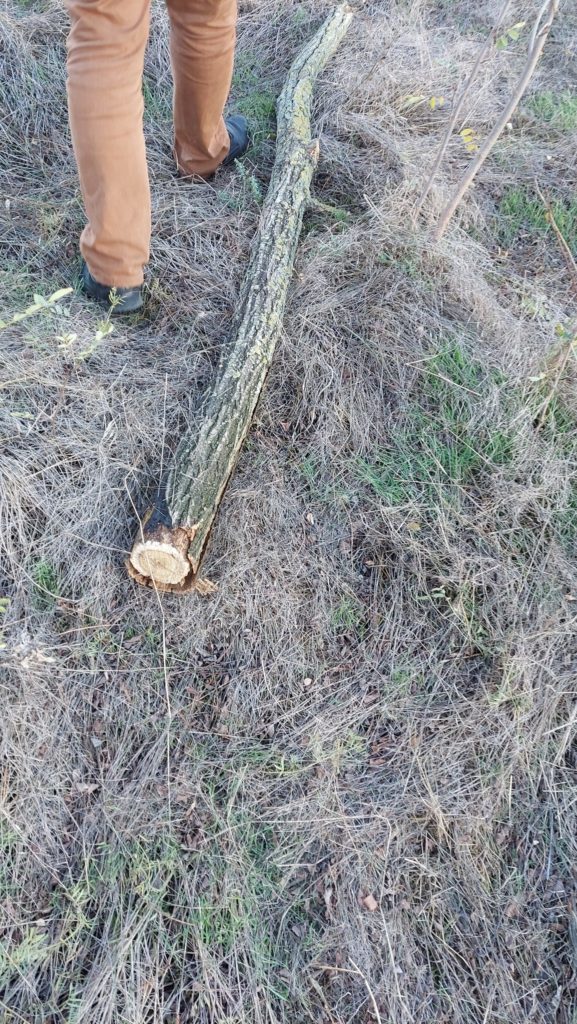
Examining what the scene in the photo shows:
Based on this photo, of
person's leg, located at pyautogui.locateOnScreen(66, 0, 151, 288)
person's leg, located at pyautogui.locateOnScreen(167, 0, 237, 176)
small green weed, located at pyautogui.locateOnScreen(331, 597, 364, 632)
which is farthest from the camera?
person's leg, located at pyautogui.locateOnScreen(167, 0, 237, 176)

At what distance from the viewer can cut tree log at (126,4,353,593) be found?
180 centimetres

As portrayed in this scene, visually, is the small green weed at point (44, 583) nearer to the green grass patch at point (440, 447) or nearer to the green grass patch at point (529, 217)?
the green grass patch at point (440, 447)

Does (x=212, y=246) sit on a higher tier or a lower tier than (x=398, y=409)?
higher

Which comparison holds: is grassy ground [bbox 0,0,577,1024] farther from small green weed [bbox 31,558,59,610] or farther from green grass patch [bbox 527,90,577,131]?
green grass patch [bbox 527,90,577,131]

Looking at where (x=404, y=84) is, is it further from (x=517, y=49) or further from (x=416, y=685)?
(x=416, y=685)

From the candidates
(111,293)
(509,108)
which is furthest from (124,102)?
(509,108)

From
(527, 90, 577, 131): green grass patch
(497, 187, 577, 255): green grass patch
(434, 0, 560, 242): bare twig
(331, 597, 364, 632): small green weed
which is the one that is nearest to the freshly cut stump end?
(331, 597, 364, 632): small green weed

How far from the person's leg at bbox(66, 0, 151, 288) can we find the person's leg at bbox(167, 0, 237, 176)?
16.3 inches

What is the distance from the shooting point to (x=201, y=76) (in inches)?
92.4

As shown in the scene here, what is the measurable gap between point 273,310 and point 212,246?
1.51ft

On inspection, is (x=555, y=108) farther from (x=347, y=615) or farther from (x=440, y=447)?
(x=347, y=615)

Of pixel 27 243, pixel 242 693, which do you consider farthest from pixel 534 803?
pixel 27 243

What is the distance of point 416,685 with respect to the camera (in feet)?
6.10

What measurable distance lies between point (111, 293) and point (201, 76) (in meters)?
0.84
